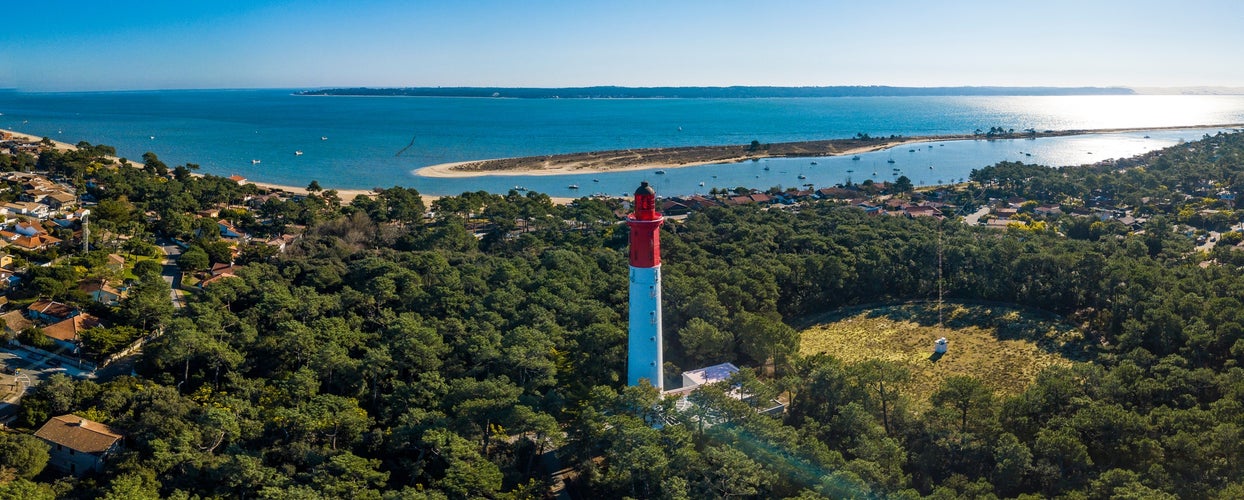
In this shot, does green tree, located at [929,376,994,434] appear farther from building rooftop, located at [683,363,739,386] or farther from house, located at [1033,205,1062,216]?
house, located at [1033,205,1062,216]

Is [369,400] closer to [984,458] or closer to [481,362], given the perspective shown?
[481,362]

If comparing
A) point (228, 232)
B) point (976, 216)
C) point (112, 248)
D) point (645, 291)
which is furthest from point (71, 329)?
point (976, 216)

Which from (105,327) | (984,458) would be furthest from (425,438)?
(105,327)

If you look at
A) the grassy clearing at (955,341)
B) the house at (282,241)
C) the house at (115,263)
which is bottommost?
the grassy clearing at (955,341)

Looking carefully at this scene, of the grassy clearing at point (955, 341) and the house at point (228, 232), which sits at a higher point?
the house at point (228, 232)

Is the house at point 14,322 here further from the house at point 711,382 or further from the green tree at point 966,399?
the green tree at point 966,399

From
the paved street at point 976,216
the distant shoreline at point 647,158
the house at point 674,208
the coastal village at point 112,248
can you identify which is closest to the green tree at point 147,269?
the coastal village at point 112,248

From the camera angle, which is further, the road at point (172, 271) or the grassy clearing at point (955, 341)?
the road at point (172, 271)
